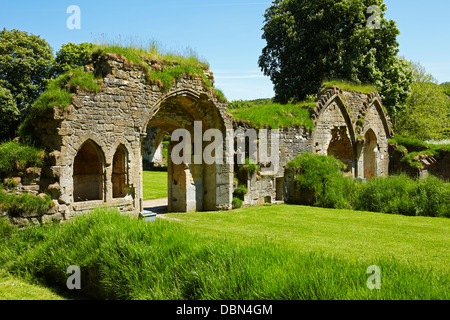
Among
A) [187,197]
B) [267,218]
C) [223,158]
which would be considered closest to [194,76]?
[223,158]

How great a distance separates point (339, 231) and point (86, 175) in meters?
7.13

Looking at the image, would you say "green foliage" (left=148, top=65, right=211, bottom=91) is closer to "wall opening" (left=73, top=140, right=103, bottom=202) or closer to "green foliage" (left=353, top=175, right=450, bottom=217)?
"wall opening" (left=73, top=140, right=103, bottom=202)

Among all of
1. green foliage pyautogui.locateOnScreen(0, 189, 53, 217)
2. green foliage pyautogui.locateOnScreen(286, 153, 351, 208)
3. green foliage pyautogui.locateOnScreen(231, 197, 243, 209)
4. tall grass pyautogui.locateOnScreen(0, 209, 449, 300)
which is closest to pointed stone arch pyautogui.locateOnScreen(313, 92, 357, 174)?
green foliage pyautogui.locateOnScreen(286, 153, 351, 208)

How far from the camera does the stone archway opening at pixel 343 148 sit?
717 inches

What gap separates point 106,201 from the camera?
32.9 ft

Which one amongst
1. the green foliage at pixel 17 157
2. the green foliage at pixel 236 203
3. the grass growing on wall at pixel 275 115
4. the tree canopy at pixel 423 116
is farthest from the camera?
the tree canopy at pixel 423 116

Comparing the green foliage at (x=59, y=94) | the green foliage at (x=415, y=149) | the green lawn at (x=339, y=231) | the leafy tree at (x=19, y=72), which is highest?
the leafy tree at (x=19, y=72)

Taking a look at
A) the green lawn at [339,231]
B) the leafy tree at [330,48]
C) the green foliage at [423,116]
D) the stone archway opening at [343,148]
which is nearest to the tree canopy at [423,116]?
the green foliage at [423,116]

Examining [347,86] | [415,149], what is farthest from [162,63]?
[415,149]

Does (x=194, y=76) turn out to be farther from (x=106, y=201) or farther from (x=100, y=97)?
(x=106, y=201)

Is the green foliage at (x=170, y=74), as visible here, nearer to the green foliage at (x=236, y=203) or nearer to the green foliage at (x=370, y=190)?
the green foliage at (x=236, y=203)

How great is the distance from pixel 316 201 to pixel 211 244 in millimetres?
9057

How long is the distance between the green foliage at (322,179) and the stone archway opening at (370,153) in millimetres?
5525

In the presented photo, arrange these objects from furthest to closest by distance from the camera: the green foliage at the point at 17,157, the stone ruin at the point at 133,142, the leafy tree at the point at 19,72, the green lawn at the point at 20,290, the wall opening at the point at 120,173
→ 1. the leafy tree at the point at 19,72
2. the wall opening at the point at 120,173
3. the stone ruin at the point at 133,142
4. the green foliage at the point at 17,157
5. the green lawn at the point at 20,290
